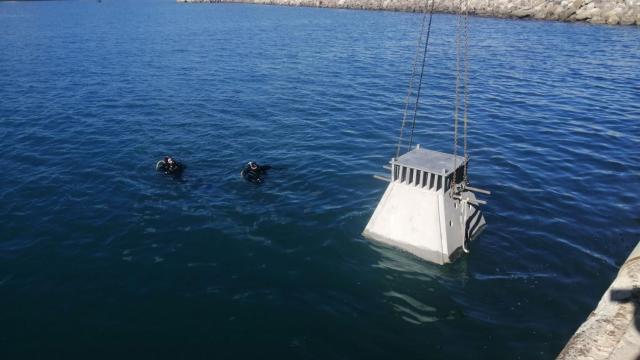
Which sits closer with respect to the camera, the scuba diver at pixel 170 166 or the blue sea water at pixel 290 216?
the blue sea water at pixel 290 216

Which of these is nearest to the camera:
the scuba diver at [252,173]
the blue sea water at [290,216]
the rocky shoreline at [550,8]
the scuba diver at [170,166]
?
the blue sea water at [290,216]

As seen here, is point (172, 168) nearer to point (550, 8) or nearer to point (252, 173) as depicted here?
point (252, 173)

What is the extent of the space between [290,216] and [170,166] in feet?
23.9

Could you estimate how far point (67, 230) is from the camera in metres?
17.4

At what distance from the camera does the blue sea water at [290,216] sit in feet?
40.4

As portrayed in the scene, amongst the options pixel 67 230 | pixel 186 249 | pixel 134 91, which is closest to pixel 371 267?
pixel 186 249

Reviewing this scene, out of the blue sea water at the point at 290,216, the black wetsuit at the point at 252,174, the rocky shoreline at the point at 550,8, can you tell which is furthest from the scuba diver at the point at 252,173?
the rocky shoreline at the point at 550,8

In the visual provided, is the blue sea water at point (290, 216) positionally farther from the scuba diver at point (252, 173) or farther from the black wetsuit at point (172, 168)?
the scuba diver at point (252, 173)

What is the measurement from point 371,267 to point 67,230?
468 inches

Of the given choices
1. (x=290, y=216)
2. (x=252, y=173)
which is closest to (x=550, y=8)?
(x=252, y=173)

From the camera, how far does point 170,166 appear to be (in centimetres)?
2166

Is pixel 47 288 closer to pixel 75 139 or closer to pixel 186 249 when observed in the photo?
pixel 186 249

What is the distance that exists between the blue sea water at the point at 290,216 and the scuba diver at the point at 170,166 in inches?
24.5

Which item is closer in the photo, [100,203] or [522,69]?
[100,203]
